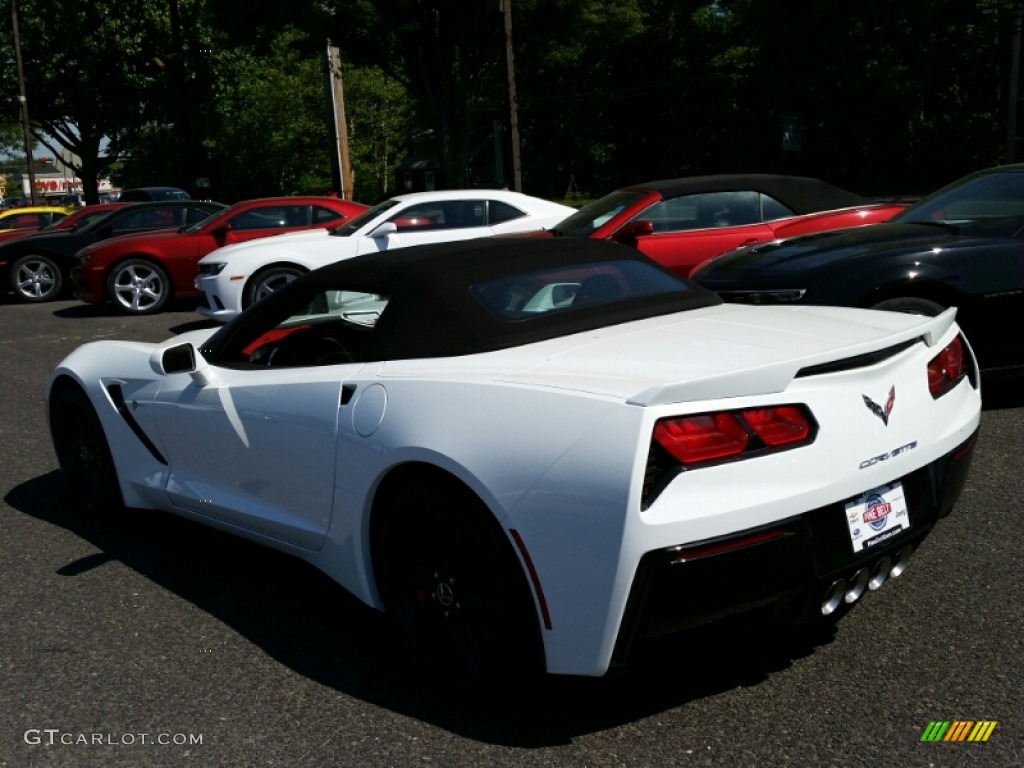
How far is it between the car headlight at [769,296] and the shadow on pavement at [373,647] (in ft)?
9.88

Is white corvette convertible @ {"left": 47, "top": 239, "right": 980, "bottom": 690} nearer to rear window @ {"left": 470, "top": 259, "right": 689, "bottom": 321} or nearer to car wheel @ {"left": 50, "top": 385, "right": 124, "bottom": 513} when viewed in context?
rear window @ {"left": 470, "top": 259, "right": 689, "bottom": 321}

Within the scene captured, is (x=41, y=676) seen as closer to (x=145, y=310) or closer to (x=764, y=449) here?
(x=764, y=449)

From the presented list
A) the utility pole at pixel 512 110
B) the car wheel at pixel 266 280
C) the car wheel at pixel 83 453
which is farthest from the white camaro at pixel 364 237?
the utility pole at pixel 512 110

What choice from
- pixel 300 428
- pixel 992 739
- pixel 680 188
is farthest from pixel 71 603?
pixel 680 188

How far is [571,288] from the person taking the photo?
161 inches

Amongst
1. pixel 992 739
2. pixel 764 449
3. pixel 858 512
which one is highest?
pixel 764 449

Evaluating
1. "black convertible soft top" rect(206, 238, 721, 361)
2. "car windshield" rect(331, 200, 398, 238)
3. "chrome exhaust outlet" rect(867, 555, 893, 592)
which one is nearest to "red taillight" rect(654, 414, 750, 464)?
"chrome exhaust outlet" rect(867, 555, 893, 592)

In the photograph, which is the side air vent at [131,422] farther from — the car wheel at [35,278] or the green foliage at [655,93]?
the green foliage at [655,93]

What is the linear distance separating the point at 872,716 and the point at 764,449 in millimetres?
831

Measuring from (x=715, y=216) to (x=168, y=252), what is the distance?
287 inches

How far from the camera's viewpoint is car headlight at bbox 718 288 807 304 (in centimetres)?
630

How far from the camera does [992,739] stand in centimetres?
292

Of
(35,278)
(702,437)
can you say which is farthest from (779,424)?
(35,278)

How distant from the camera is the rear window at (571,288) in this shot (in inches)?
151
